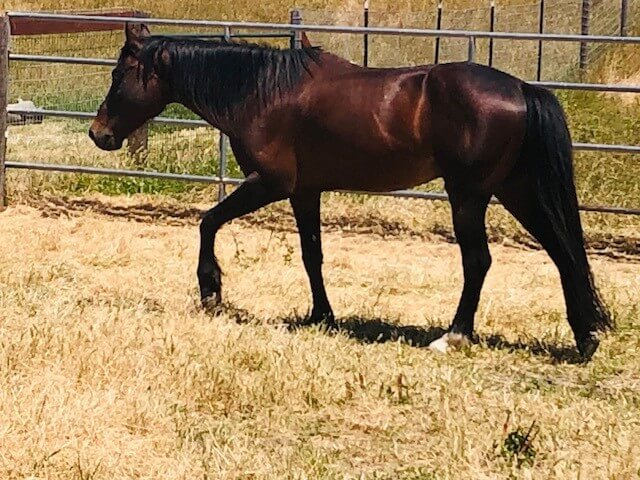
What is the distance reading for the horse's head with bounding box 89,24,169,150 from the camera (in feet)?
23.4

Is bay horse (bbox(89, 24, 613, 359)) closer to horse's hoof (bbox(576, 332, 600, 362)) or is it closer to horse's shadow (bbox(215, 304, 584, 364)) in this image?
horse's hoof (bbox(576, 332, 600, 362))

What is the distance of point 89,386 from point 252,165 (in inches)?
80.2

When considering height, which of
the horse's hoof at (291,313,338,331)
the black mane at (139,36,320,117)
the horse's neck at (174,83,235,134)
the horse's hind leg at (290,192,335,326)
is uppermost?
the black mane at (139,36,320,117)

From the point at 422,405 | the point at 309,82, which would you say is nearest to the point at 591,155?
the point at 309,82

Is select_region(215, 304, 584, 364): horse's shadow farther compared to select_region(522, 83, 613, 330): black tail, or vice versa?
select_region(215, 304, 584, 364): horse's shadow

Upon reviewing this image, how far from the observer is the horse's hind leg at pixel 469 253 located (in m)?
6.39

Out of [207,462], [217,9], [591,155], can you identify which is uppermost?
[217,9]

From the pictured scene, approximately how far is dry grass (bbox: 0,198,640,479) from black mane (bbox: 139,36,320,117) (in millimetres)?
1201

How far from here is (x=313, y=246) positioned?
22.9 feet

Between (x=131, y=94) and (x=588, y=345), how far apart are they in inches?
117

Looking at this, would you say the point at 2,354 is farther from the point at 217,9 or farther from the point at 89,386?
the point at 217,9

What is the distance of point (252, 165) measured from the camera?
6.79m

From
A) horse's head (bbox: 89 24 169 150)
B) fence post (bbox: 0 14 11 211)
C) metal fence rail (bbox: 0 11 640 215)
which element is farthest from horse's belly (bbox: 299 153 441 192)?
fence post (bbox: 0 14 11 211)

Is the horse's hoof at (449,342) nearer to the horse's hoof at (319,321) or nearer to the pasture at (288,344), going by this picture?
the pasture at (288,344)
